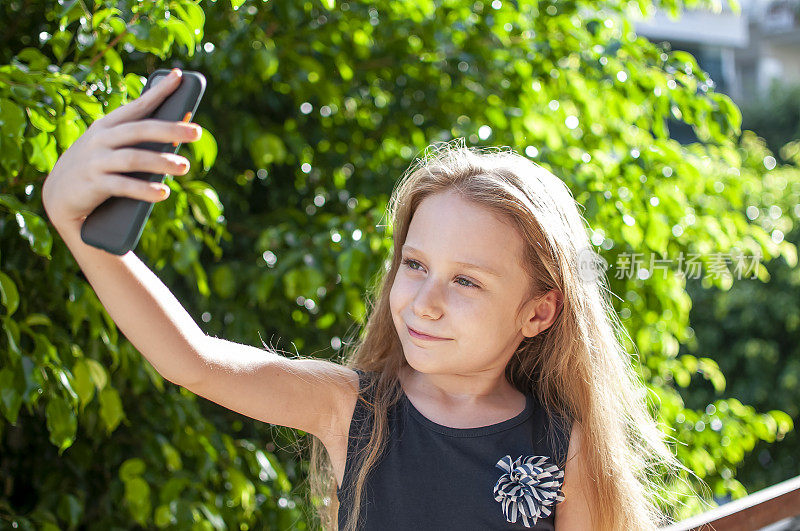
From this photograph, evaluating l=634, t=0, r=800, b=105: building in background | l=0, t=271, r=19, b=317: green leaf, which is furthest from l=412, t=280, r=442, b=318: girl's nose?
l=634, t=0, r=800, b=105: building in background

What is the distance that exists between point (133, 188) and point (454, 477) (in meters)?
0.70

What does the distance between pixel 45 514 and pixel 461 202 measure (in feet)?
3.23

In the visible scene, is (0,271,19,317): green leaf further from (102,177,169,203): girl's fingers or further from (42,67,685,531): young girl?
(102,177,169,203): girl's fingers

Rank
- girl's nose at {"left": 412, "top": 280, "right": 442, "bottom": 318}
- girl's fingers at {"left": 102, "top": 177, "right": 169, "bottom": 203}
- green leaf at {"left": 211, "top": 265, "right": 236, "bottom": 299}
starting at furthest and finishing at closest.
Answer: green leaf at {"left": 211, "top": 265, "right": 236, "bottom": 299} < girl's nose at {"left": 412, "top": 280, "right": 442, "bottom": 318} < girl's fingers at {"left": 102, "top": 177, "right": 169, "bottom": 203}

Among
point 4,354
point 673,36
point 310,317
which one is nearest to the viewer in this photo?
point 4,354

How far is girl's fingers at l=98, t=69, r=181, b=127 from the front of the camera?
785 millimetres

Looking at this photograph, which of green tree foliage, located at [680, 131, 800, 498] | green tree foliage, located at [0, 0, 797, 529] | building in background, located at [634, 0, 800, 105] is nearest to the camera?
green tree foliage, located at [0, 0, 797, 529]

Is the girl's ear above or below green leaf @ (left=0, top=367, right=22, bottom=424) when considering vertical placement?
above

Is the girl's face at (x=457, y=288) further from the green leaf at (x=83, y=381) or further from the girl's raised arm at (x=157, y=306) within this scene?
the green leaf at (x=83, y=381)

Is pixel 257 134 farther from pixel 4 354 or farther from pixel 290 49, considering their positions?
pixel 4 354

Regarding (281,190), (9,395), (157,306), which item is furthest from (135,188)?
(281,190)

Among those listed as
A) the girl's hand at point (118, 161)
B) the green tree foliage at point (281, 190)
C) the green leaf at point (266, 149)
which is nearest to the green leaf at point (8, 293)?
the green tree foliage at point (281, 190)

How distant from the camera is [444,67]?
7.54ft

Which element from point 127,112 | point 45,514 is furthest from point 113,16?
point 45,514
